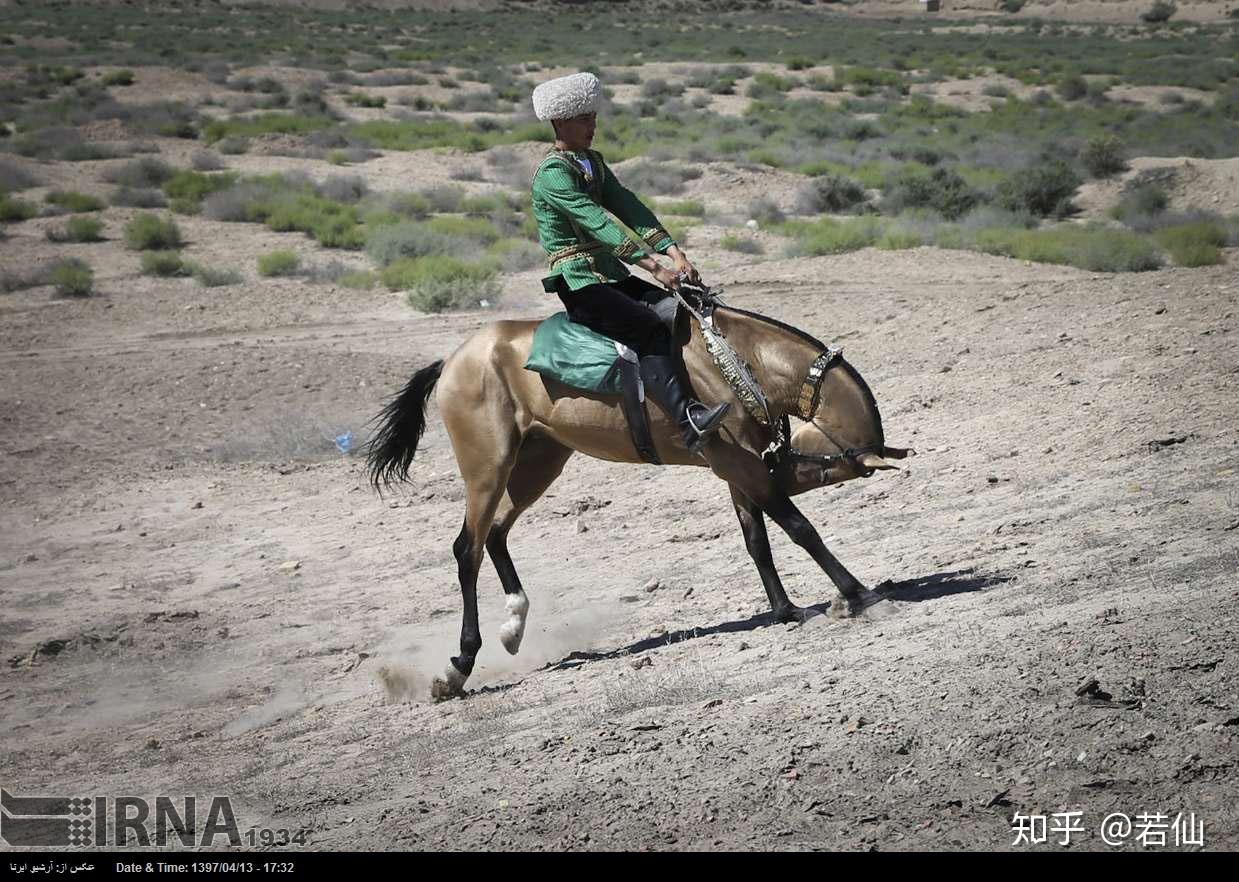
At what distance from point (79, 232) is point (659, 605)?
19044mm

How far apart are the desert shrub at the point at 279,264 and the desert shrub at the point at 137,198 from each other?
682 cm

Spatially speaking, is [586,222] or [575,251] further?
[575,251]

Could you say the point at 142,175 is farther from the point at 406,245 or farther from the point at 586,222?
the point at 586,222

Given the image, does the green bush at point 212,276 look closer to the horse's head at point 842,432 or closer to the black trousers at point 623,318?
the black trousers at point 623,318

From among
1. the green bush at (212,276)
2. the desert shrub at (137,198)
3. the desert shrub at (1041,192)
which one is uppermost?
the desert shrub at (1041,192)

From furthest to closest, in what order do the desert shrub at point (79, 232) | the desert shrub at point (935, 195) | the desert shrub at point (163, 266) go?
the desert shrub at point (935, 195) → the desert shrub at point (79, 232) → the desert shrub at point (163, 266)

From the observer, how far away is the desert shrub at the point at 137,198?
27.3m

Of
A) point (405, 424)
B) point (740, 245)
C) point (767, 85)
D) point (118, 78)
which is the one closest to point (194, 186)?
point (740, 245)

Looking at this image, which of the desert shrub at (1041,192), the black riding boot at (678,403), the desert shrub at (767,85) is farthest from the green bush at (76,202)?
the desert shrub at (767,85)

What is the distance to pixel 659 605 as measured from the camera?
27.2ft

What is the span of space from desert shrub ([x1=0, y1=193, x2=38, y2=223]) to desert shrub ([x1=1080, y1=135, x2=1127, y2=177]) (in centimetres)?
2240

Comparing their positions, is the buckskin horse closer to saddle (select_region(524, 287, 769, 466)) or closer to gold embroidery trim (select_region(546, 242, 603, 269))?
saddle (select_region(524, 287, 769, 466))

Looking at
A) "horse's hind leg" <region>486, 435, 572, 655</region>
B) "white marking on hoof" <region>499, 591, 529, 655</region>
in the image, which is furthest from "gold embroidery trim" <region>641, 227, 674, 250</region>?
"white marking on hoof" <region>499, 591, 529, 655</region>

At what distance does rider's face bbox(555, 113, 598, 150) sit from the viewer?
664cm
